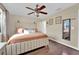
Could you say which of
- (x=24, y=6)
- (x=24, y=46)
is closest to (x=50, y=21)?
(x=24, y=6)

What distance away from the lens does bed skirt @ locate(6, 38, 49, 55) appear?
4.68ft

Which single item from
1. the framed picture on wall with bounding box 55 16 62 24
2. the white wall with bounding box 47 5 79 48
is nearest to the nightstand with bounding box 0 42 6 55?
the white wall with bounding box 47 5 79 48

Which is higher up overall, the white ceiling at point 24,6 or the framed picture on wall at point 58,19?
the white ceiling at point 24,6

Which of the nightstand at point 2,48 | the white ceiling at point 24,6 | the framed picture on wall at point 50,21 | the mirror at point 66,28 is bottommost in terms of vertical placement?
the nightstand at point 2,48

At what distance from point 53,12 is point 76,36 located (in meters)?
0.58

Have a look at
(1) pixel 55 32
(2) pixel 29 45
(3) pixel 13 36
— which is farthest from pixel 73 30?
(3) pixel 13 36

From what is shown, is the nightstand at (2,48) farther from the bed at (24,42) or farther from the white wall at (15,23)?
the white wall at (15,23)

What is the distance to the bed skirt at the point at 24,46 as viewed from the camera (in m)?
1.43

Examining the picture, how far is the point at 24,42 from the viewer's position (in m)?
1.46

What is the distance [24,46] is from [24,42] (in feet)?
0.26

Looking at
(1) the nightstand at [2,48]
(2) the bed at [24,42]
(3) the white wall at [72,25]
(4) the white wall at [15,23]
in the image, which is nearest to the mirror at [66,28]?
(3) the white wall at [72,25]

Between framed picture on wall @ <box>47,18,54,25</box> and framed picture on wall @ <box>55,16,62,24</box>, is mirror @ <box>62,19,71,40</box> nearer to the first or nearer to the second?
framed picture on wall @ <box>55,16,62,24</box>

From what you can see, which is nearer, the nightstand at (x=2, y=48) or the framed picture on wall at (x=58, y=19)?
the nightstand at (x=2, y=48)

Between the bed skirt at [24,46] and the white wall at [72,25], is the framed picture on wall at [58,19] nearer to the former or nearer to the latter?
the white wall at [72,25]
